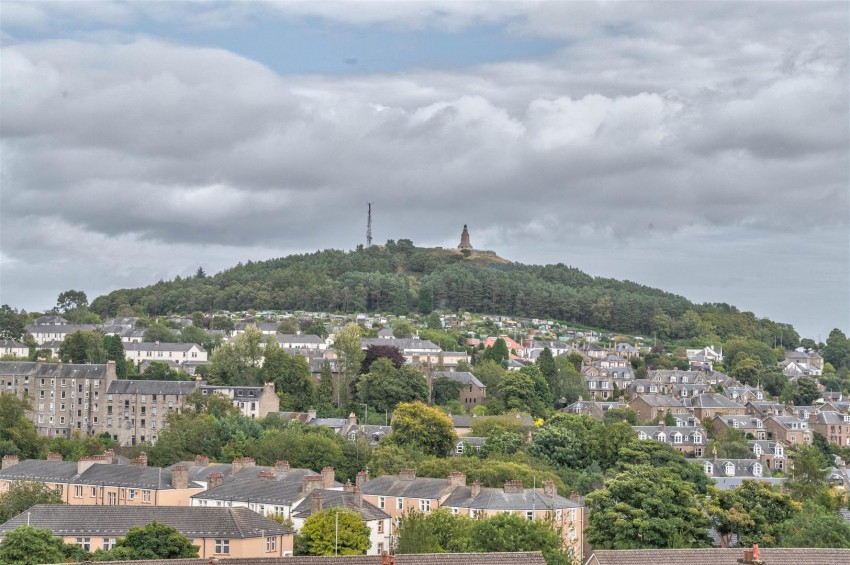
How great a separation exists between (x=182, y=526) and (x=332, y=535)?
5.97 m

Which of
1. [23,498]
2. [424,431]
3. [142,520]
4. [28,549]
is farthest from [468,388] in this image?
[28,549]

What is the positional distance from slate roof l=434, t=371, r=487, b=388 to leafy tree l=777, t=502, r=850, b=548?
6060 cm

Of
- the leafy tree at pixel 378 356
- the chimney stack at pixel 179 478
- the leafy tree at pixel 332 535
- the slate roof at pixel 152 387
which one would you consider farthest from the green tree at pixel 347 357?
the leafy tree at pixel 332 535

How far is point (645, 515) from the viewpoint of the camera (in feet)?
194

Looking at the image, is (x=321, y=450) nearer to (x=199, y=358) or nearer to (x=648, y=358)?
(x=199, y=358)

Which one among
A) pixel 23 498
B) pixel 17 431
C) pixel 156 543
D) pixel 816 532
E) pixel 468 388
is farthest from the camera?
pixel 468 388

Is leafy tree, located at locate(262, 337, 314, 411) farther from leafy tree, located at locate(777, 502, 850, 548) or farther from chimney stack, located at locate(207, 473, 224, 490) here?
leafy tree, located at locate(777, 502, 850, 548)

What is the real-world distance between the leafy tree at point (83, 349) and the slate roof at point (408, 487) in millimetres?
53500

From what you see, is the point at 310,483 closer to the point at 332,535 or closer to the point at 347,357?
the point at 332,535

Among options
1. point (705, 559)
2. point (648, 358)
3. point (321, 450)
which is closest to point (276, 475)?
point (321, 450)

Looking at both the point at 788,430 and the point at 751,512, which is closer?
the point at 751,512

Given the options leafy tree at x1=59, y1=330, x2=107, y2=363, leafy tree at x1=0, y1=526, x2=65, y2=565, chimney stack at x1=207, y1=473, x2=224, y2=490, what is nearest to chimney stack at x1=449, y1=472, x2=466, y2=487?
chimney stack at x1=207, y1=473, x2=224, y2=490

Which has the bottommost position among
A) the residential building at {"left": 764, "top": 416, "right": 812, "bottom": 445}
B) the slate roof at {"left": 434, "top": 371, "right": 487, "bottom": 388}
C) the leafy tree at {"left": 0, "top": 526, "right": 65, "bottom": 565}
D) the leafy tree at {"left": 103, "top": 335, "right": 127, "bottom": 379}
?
the leafy tree at {"left": 0, "top": 526, "right": 65, "bottom": 565}

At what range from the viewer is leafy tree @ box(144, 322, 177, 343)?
144375 mm
